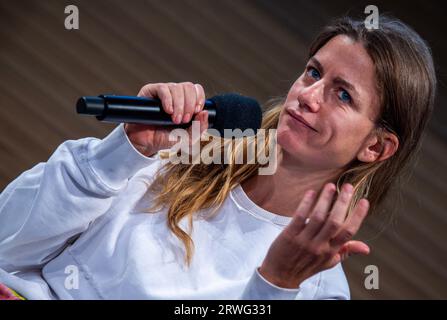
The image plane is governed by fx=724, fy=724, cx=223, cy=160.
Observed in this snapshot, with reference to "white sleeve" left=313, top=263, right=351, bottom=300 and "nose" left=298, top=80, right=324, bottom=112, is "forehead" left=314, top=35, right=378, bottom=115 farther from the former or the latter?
"white sleeve" left=313, top=263, right=351, bottom=300

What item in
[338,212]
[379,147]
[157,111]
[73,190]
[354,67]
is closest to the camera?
[338,212]

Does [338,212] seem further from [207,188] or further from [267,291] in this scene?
[207,188]

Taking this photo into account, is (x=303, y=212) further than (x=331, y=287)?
No

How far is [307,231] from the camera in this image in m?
1.01

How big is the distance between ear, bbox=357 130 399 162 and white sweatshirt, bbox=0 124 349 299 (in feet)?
0.80

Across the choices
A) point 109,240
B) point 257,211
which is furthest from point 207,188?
point 109,240

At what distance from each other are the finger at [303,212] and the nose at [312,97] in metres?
0.38

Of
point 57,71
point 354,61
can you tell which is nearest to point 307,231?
point 354,61

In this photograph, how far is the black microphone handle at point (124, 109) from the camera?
3.26 ft

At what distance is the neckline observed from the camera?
4.74ft

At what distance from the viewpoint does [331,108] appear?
137 centimetres

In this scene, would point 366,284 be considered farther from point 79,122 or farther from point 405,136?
point 79,122

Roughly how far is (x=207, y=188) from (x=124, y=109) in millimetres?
496
